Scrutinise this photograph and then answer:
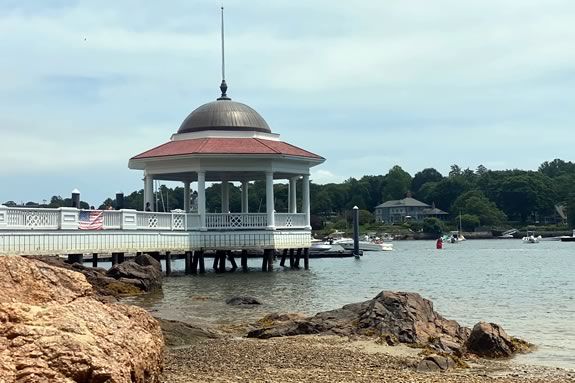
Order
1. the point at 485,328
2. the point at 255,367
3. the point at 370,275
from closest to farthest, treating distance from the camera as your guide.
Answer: the point at 255,367 → the point at 485,328 → the point at 370,275

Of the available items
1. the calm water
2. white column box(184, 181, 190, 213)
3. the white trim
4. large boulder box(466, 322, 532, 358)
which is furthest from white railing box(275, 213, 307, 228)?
large boulder box(466, 322, 532, 358)

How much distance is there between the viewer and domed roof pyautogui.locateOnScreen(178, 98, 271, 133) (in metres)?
43.1

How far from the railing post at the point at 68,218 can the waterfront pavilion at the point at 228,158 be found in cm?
1072

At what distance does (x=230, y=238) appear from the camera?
40656mm

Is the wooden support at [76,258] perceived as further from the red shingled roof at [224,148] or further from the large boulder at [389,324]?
the large boulder at [389,324]

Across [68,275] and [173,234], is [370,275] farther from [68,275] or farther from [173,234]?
[68,275]

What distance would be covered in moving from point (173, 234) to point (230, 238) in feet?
10.7

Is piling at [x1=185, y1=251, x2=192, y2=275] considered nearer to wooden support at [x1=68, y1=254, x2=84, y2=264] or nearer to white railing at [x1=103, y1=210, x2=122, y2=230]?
white railing at [x1=103, y1=210, x2=122, y2=230]

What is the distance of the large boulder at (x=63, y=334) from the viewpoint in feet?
21.4

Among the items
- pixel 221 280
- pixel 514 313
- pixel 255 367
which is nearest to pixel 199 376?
pixel 255 367

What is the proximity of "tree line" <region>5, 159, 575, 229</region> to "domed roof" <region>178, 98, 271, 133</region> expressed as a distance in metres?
85.4

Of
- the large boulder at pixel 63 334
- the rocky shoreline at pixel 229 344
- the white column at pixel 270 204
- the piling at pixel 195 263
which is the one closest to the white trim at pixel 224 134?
the white column at pixel 270 204

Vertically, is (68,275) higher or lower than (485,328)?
higher

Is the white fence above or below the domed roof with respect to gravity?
below
